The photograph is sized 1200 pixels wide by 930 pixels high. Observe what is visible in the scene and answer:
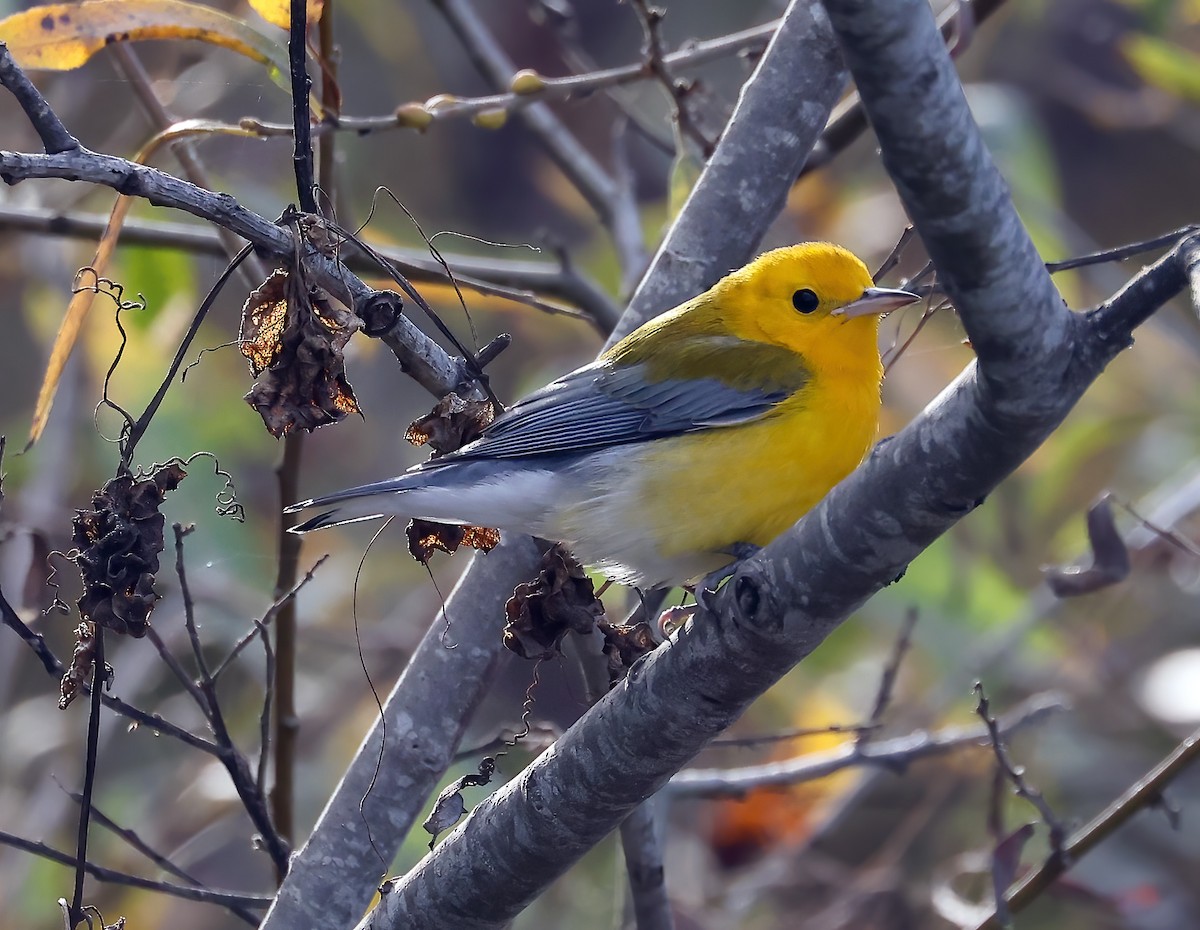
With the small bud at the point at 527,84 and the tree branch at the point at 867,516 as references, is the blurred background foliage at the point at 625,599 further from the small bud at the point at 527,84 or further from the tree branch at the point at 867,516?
the tree branch at the point at 867,516

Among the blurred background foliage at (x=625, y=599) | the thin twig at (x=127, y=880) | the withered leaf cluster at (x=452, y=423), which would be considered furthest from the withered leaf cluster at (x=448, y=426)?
the blurred background foliage at (x=625, y=599)

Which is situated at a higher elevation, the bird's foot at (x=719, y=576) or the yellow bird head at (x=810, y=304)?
the yellow bird head at (x=810, y=304)

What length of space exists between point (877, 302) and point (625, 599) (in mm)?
1266

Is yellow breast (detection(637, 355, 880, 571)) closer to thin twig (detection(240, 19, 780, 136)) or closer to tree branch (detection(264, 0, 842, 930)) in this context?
tree branch (detection(264, 0, 842, 930))

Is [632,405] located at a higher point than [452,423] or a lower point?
higher

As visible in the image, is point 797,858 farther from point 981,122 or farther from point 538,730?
point 981,122

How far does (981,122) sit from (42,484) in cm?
369

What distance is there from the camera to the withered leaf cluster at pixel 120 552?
204 cm

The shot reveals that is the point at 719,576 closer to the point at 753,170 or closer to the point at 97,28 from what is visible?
the point at 753,170

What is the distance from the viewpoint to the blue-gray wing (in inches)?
129

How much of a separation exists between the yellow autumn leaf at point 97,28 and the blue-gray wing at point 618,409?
107 cm

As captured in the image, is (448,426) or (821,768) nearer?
(448,426)

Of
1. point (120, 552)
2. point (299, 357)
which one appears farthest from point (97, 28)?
point (120, 552)

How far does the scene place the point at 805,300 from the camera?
3619 millimetres
